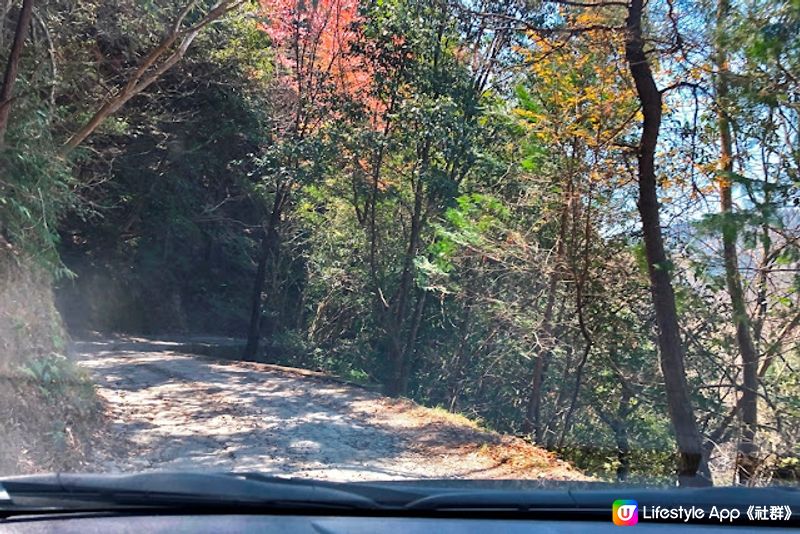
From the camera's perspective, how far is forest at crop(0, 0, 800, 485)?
29.6ft

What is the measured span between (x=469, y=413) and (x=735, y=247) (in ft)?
35.7

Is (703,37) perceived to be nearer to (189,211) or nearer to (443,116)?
(443,116)

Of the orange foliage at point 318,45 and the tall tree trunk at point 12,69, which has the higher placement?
the orange foliage at point 318,45

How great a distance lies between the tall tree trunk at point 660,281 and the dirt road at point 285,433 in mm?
1369

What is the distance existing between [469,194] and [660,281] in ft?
21.5

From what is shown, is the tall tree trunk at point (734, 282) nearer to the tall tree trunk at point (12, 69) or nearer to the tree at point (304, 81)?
the tall tree trunk at point (12, 69)

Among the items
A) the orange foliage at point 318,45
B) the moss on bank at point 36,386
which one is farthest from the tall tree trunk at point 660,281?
the orange foliage at point 318,45

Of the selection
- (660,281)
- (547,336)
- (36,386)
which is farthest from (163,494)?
(547,336)

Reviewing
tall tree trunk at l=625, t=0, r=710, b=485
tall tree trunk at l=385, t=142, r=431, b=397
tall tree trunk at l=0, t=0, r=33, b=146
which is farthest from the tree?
tall tree trunk at l=625, t=0, r=710, b=485

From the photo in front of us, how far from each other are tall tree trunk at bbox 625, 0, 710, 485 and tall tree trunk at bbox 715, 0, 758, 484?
66 centimetres

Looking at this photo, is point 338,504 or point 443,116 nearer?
point 338,504

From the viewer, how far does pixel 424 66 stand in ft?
51.0

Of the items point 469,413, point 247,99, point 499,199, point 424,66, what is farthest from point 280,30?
point 469,413

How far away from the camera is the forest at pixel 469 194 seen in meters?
9.01
